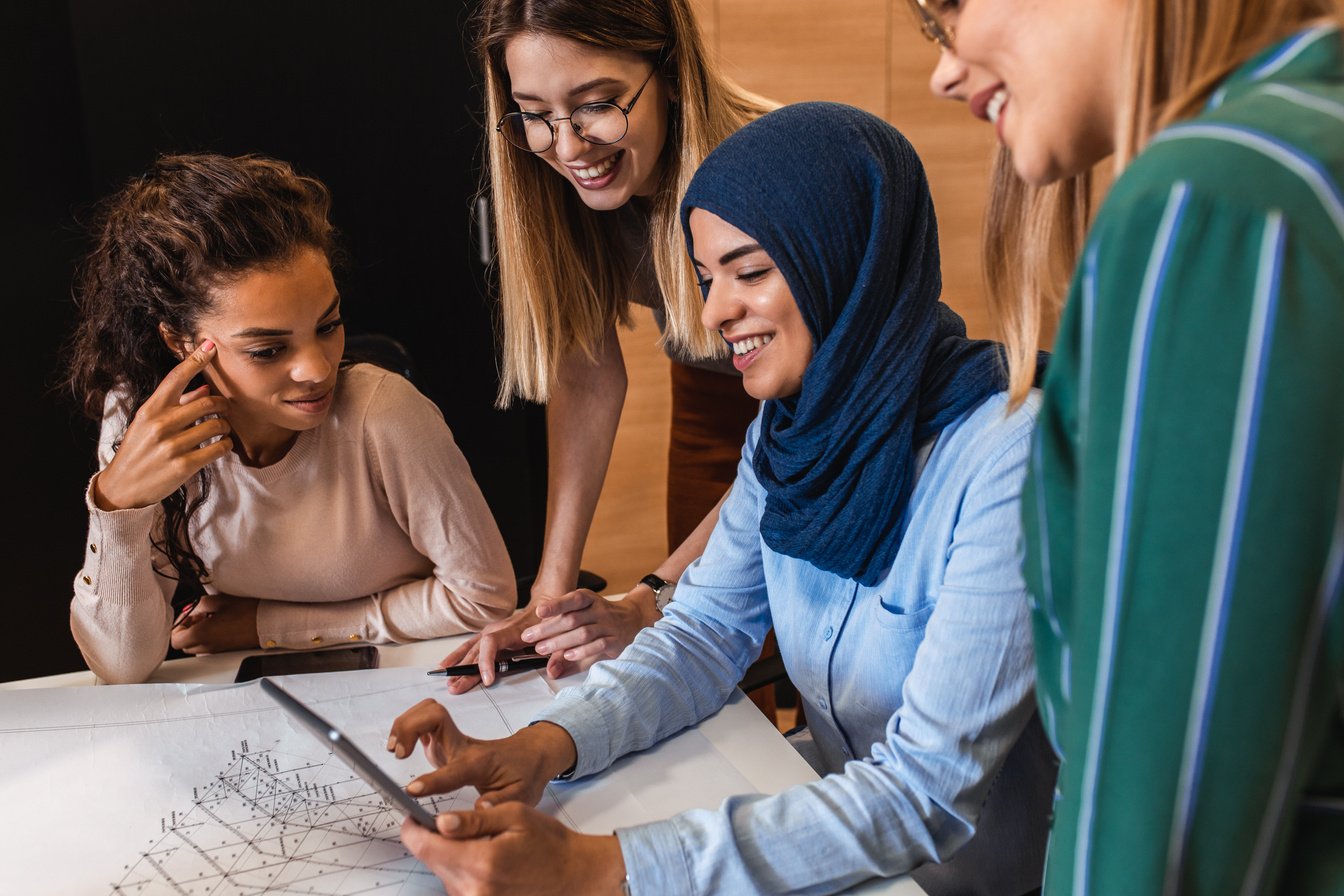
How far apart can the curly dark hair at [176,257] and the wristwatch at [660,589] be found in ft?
1.97

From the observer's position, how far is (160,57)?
246 cm

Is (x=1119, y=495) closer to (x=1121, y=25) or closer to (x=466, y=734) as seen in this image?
(x=1121, y=25)

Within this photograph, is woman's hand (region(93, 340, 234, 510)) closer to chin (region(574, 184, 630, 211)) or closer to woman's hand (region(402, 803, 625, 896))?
chin (region(574, 184, 630, 211))

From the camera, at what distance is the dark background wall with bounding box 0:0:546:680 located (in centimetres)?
243

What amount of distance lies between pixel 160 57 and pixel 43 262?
0.52 metres

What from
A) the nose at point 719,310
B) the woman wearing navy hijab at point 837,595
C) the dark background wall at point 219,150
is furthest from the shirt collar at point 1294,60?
the dark background wall at point 219,150

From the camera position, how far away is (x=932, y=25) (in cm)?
72

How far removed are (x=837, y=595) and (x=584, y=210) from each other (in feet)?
2.64

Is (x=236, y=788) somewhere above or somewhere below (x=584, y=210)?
below

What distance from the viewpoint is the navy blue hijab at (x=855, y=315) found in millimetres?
1111

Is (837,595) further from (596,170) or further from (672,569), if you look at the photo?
(596,170)

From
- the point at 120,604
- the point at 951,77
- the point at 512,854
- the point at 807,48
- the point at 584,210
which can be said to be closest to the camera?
the point at 951,77

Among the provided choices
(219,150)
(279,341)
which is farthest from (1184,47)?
(219,150)

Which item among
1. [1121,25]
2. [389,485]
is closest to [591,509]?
[389,485]
